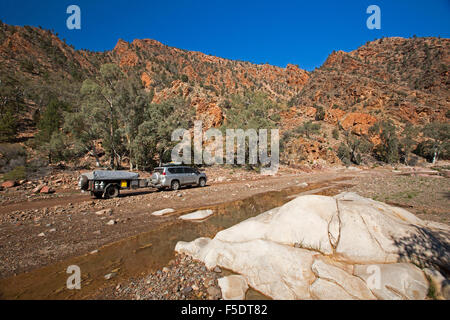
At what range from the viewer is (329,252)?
189 inches

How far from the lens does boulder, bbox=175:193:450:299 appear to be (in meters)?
3.81

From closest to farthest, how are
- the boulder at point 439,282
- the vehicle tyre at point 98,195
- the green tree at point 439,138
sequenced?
the boulder at point 439,282 < the vehicle tyre at point 98,195 < the green tree at point 439,138

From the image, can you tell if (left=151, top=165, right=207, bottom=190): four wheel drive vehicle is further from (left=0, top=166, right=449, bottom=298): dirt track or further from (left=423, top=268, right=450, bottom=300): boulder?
(left=423, top=268, right=450, bottom=300): boulder

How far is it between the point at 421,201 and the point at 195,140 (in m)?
29.6

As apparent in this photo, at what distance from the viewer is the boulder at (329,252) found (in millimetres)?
3809

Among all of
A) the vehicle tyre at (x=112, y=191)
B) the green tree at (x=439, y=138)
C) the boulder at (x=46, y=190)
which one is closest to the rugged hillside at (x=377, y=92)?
the green tree at (x=439, y=138)

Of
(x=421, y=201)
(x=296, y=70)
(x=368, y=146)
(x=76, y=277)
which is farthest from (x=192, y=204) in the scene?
(x=296, y=70)

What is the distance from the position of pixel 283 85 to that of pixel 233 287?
119739 mm

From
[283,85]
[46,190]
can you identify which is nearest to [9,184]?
[46,190]

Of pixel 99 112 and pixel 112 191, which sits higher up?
pixel 99 112

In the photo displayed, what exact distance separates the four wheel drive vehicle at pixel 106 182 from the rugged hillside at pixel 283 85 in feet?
61.4

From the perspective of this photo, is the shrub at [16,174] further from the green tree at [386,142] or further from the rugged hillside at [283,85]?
the green tree at [386,142]

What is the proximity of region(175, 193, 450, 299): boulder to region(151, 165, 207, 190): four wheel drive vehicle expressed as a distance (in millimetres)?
9641

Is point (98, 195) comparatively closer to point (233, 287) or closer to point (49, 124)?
point (233, 287)
